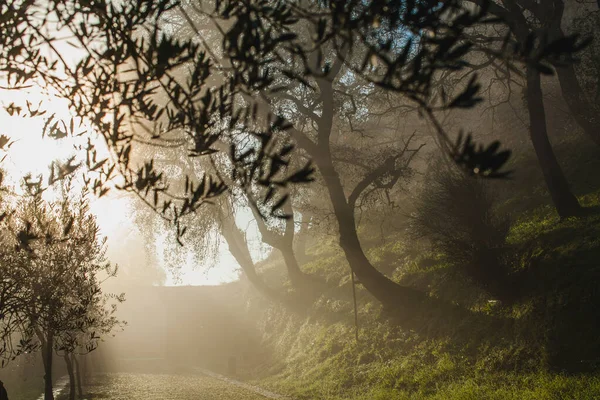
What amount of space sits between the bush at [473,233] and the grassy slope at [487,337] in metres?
0.72

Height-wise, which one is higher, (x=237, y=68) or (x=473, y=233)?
(x=237, y=68)

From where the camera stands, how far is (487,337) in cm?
1395

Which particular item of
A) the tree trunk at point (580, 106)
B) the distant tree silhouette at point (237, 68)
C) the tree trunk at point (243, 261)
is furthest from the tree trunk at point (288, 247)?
the distant tree silhouette at point (237, 68)

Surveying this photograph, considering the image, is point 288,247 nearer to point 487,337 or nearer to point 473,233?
point 473,233

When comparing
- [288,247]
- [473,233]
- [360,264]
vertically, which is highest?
[288,247]

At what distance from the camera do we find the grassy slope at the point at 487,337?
11.4m

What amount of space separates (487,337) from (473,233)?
10.5 feet

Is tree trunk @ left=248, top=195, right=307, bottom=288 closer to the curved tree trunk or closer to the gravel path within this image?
the curved tree trunk

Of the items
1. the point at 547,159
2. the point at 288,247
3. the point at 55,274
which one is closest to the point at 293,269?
the point at 288,247

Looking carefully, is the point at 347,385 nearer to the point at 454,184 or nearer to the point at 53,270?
the point at 454,184

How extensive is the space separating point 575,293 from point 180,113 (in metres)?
11.8

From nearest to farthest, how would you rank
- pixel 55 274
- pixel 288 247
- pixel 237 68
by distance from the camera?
pixel 237 68 < pixel 55 274 < pixel 288 247

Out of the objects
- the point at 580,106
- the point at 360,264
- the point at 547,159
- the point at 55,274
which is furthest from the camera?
the point at 360,264

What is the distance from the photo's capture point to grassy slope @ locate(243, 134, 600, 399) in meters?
11.4
